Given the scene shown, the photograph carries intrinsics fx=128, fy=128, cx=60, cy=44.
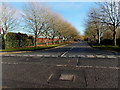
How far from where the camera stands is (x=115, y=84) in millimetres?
4496

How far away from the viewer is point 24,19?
27.0 meters

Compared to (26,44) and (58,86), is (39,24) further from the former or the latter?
(58,86)

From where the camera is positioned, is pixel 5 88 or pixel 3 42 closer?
pixel 5 88

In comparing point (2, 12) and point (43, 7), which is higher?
point (43, 7)

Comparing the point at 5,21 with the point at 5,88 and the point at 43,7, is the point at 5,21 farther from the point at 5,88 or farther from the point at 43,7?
the point at 5,88

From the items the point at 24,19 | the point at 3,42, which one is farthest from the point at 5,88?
the point at 24,19

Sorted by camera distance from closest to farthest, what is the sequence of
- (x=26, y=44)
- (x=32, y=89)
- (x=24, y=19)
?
(x=32, y=89), (x=24, y=19), (x=26, y=44)

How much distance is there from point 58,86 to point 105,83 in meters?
1.71

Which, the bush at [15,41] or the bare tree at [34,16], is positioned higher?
the bare tree at [34,16]

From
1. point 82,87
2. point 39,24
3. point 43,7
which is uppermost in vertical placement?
point 43,7

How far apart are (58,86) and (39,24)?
24715mm

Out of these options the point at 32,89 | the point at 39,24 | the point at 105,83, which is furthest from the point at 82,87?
the point at 39,24

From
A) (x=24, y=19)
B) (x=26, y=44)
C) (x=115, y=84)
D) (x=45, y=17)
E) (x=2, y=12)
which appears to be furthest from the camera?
(x=26, y=44)

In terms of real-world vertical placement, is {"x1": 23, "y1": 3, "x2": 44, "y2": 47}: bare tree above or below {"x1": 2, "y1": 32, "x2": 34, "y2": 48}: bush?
above
